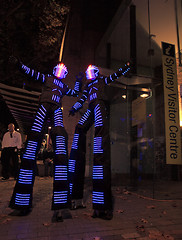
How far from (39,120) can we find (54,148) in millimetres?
576

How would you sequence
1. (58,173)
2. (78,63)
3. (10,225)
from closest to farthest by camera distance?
(10,225)
(58,173)
(78,63)

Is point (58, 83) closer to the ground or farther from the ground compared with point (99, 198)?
farther from the ground

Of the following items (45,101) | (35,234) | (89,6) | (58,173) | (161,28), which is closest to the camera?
(35,234)

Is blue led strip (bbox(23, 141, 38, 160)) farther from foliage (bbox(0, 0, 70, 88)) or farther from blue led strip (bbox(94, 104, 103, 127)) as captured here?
foliage (bbox(0, 0, 70, 88))

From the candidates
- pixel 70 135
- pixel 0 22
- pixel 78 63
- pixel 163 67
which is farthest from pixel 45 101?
pixel 0 22

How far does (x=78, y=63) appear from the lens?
8.61m

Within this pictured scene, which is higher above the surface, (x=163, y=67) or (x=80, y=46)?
(x=80, y=46)

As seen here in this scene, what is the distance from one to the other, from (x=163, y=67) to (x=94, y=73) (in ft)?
6.72

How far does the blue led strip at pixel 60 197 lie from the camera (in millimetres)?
2813

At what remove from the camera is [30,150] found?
10.2 ft

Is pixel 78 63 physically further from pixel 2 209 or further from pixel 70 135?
pixel 2 209

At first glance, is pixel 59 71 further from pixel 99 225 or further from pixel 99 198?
pixel 99 225

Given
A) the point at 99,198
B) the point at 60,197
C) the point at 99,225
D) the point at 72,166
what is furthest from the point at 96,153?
the point at 99,225

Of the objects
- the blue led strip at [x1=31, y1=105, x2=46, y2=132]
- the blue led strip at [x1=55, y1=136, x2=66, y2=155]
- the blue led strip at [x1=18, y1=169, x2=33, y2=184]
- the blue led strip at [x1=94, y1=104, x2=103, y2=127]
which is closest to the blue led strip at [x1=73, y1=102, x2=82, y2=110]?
the blue led strip at [x1=94, y1=104, x2=103, y2=127]
